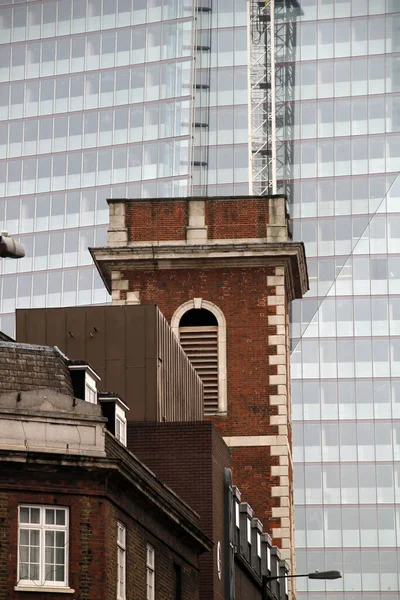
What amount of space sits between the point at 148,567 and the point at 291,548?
18.0 metres

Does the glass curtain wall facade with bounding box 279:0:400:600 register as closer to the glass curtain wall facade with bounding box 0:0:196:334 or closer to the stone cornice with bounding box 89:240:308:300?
the glass curtain wall facade with bounding box 0:0:196:334

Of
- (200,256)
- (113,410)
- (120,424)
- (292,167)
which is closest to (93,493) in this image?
(113,410)

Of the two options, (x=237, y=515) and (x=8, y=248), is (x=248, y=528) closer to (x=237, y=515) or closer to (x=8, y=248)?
(x=237, y=515)

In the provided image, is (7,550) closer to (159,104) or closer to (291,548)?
(291,548)

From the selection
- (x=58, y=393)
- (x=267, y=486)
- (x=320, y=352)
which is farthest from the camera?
(x=320, y=352)

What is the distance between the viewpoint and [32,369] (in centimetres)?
3619

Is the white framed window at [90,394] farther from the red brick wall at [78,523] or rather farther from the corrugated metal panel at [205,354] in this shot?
the corrugated metal panel at [205,354]

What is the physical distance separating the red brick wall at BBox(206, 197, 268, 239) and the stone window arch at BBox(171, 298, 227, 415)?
8.86 ft

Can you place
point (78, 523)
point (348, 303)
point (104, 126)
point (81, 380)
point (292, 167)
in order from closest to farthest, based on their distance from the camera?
point (78, 523) < point (81, 380) < point (348, 303) < point (292, 167) < point (104, 126)

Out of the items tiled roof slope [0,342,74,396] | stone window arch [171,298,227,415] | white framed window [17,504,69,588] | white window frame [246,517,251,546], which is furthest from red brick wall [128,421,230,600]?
stone window arch [171,298,227,415]

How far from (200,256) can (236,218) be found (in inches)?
79.4

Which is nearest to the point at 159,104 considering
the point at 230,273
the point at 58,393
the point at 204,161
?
the point at 204,161

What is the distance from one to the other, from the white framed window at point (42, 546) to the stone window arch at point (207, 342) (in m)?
21.5

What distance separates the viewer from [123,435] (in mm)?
41125
